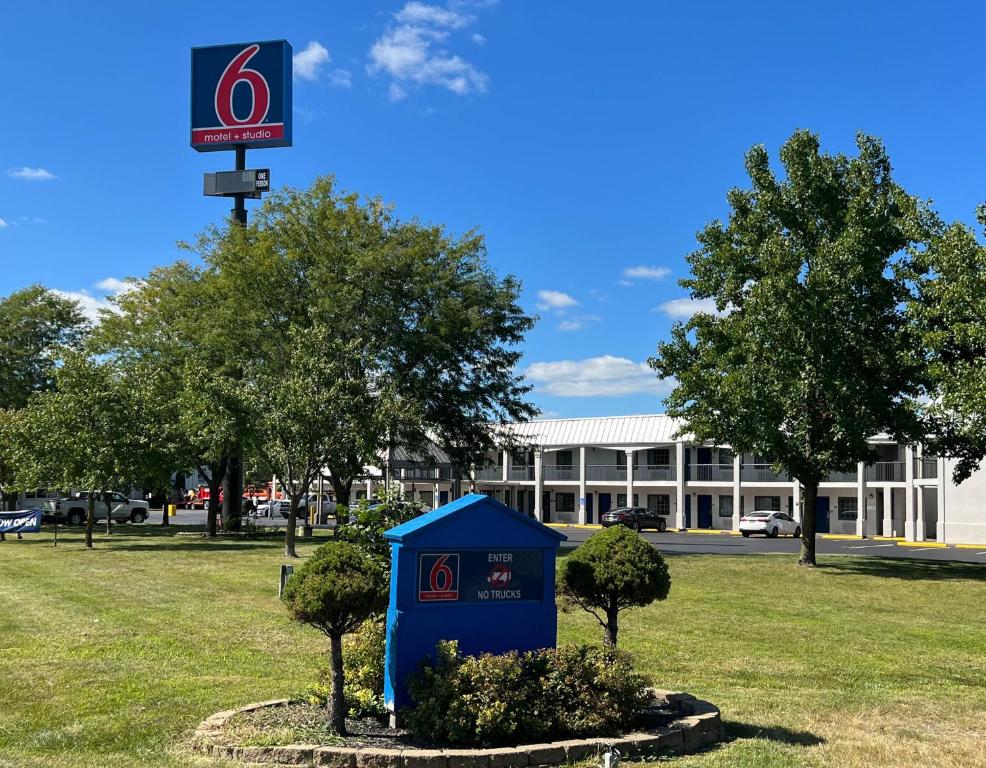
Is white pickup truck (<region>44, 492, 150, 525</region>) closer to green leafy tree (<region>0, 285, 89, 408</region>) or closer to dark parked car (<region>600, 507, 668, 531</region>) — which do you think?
green leafy tree (<region>0, 285, 89, 408</region>)

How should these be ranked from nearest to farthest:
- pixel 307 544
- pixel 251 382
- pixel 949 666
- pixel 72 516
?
pixel 949 666
pixel 251 382
pixel 307 544
pixel 72 516

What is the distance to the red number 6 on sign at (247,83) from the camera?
40.4 m

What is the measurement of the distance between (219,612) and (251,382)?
50.4 ft

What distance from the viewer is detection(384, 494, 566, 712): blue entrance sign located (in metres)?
7.72

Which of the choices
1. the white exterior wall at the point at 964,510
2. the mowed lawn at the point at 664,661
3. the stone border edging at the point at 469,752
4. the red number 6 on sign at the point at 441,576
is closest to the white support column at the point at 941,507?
the white exterior wall at the point at 964,510

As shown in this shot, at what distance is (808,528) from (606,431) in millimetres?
33708

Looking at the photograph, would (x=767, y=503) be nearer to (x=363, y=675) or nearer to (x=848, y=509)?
(x=848, y=509)

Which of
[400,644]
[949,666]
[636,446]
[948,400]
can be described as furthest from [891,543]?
[400,644]

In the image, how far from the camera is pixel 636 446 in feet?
190

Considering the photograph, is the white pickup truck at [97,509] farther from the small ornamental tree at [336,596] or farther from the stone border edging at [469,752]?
the stone border edging at [469,752]

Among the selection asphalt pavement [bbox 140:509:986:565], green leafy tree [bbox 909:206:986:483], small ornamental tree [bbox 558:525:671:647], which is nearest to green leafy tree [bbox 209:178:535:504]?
asphalt pavement [bbox 140:509:986:565]

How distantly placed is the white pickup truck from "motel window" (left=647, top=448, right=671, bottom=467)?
2924 cm

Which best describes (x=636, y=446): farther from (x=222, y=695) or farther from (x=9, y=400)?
(x=222, y=695)

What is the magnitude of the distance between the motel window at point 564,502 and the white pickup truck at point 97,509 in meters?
26.2
